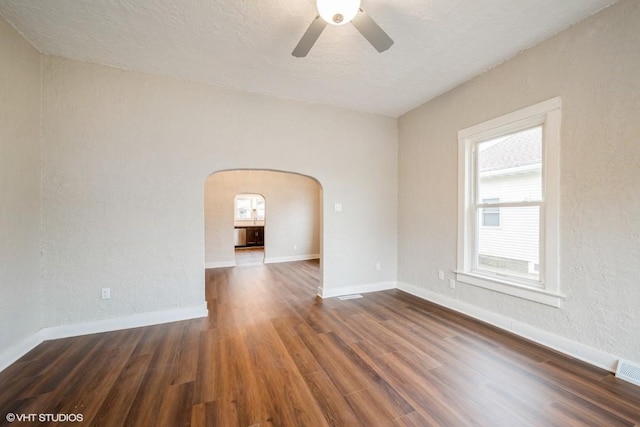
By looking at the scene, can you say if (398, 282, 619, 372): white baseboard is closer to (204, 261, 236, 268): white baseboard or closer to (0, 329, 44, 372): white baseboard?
(0, 329, 44, 372): white baseboard

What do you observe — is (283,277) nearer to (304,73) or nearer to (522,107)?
(304,73)

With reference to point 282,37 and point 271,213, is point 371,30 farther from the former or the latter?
point 271,213

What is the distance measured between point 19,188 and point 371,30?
133 inches

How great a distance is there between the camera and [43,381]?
6.36 ft

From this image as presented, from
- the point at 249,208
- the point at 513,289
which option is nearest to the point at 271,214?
the point at 249,208

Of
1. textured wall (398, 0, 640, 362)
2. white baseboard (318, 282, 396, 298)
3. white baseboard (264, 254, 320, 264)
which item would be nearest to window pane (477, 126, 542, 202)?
textured wall (398, 0, 640, 362)

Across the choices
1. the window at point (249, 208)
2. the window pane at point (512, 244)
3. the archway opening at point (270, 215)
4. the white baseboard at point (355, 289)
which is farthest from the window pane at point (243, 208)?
the window pane at point (512, 244)

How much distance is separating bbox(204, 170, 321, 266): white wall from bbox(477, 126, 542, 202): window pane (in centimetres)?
403

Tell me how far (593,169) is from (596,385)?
1.72 meters

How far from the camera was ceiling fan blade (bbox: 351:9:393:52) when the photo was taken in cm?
176

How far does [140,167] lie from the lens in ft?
9.73

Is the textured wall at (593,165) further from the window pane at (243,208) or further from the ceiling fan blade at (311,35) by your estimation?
the window pane at (243,208)

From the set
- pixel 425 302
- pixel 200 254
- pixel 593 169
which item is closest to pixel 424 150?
pixel 593 169

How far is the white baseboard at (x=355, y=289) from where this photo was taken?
3941 millimetres
